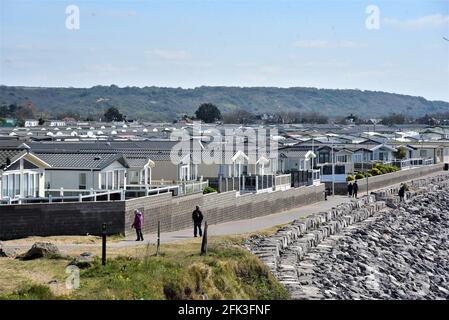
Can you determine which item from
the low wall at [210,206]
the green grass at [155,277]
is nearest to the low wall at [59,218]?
the low wall at [210,206]

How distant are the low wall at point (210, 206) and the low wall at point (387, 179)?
10.8 m

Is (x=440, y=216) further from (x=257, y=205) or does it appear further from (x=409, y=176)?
(x=409, y=176)

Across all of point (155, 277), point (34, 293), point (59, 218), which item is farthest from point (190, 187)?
point (34, 293)

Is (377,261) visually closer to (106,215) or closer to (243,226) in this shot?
(243,226)

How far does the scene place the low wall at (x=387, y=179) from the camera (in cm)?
6538

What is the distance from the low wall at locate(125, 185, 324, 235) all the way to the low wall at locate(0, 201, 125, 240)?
530 millimetres

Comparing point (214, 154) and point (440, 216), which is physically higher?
point (214, 154)

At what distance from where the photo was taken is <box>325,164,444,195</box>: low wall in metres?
65.4

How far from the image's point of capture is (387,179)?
2923 inches

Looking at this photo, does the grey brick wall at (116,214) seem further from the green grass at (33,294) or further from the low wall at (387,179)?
the low wall at (387,179)

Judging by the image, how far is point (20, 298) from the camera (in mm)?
18547
